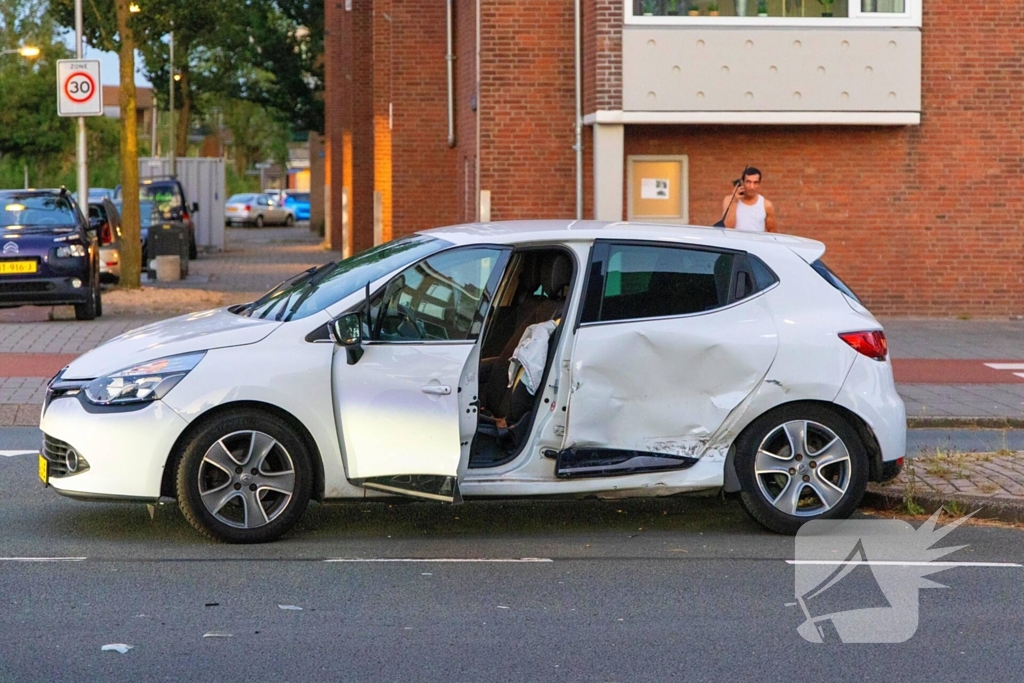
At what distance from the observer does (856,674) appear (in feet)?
16.8

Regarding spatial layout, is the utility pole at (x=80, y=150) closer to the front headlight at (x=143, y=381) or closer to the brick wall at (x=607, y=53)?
the brick wall at (x=607, y=53)

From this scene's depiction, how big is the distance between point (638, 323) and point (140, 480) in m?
2.48

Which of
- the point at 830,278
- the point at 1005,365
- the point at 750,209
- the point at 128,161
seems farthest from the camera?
the point at 128,161

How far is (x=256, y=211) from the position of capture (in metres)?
63.8

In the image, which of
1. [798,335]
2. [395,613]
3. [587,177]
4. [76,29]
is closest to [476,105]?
[587,177]

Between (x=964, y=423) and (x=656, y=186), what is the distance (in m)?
8.52

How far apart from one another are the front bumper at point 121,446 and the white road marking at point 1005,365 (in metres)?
9.96

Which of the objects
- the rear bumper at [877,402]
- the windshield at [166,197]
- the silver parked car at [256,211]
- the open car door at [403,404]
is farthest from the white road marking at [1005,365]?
the silver parked car at [256,211]

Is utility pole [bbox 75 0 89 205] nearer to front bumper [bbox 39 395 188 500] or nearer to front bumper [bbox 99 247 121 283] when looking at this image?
front bumper [bbox 99 247 121 283]

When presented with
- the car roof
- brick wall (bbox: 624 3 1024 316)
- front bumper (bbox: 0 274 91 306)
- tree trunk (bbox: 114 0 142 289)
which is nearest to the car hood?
the car roof

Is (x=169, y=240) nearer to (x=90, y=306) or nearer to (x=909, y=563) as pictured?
(x=90, y=306)

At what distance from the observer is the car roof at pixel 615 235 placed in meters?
7.14

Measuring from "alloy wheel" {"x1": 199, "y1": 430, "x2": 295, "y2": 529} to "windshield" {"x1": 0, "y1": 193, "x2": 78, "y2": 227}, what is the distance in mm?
12196

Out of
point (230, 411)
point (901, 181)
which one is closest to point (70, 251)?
point (901, 181)
